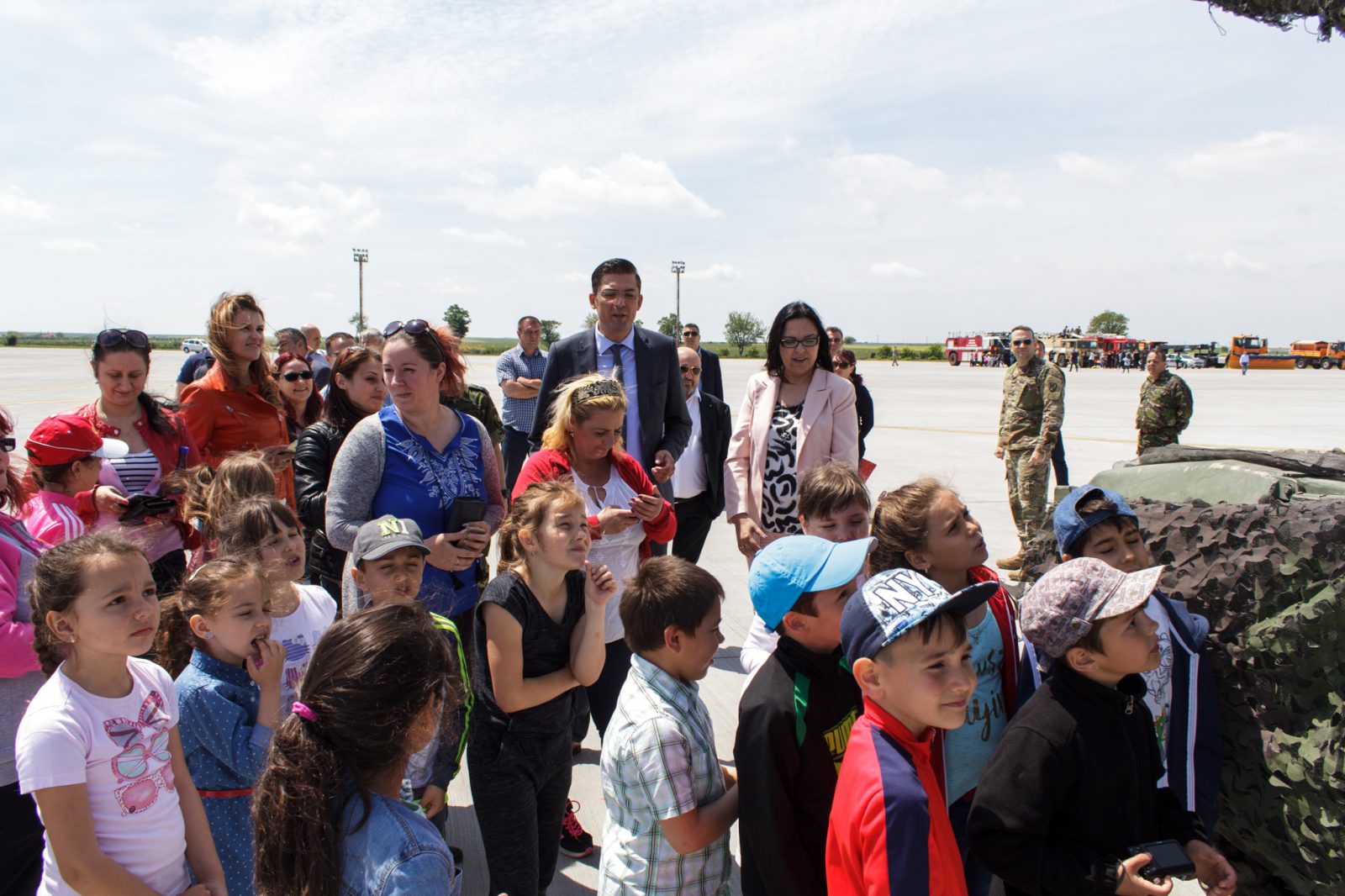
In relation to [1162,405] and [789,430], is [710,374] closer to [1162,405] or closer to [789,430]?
[789,430]

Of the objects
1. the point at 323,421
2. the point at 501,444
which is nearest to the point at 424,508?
the point at 323,421

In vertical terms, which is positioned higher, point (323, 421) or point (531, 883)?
point (323, 421)

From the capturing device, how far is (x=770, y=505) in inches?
160

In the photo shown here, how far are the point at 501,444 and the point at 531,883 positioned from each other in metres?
5.01

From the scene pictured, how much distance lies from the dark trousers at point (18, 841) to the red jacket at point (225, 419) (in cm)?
200

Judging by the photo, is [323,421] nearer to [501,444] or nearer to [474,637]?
[474,637]

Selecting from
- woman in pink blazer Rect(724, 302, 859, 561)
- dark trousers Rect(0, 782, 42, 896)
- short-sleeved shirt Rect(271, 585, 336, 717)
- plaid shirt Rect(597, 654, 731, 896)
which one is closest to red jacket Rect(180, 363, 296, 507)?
short-sleeved shirt Rect(271, 585, 336, 717)

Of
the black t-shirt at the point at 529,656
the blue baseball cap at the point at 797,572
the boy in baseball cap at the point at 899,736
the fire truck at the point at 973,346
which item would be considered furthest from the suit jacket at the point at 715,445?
the fire truck at the point at 973,346

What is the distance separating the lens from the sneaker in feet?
10.2

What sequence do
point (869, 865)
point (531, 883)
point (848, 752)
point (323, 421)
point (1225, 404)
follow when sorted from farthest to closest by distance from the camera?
point (1225, 404), point (323, 421), point (531, 883), point (848, 752), point (869, 865)

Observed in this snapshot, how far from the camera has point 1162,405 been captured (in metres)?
8.67

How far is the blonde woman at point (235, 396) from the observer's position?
160 inches

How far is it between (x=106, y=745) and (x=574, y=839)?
172 centimetres

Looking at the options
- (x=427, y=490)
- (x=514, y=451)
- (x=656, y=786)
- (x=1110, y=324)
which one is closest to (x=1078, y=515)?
(x=656, y=786)
